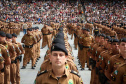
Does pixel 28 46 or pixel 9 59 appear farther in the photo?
pixel 28 46

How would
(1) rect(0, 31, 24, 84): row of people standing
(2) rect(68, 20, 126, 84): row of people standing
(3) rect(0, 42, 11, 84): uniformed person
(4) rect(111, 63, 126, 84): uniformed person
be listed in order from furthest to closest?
(1) rect(0, 31, 24, 84): row of people standing
(3) rect(0, 42, 11, 84): uniformed person
(2) rect(68, 20, 126, 84): row of people standing
(4) rect(111, 63, 126, 84): uniformed person

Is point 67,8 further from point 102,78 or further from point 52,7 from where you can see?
point 102,78

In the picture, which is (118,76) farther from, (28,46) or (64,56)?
(28,46)

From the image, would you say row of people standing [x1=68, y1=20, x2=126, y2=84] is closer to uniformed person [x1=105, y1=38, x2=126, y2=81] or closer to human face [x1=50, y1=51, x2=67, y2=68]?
uniformed person [x1=105, y1=38, x2=126, y2=81]

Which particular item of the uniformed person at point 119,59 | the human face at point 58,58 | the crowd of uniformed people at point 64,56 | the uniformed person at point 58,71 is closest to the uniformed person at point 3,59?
the crowd of uniformed people at point 64,56

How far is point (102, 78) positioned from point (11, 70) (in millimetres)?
2772

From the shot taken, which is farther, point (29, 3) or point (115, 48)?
point (29, 3)

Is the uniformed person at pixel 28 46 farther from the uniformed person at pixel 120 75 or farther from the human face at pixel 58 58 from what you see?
the human face at pixel 58 58

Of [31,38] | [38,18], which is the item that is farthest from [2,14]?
[31,38]

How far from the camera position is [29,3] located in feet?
121

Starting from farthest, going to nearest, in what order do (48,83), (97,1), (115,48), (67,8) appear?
(97,1), (67,8), (115,48), (48,83)

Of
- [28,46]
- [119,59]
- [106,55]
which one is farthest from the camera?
[28,46]

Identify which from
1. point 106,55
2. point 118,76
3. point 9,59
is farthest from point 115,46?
point 9,59

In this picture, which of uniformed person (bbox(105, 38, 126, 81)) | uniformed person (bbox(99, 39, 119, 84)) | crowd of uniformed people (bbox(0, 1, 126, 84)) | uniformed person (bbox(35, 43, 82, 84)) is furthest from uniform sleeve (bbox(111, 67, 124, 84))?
uniformed person (bbox(99, 39, 119, 84))
